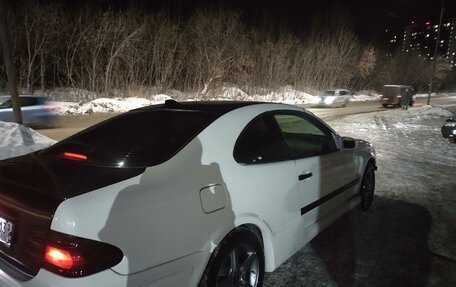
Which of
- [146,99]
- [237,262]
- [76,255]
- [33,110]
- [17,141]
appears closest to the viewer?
[76,255]

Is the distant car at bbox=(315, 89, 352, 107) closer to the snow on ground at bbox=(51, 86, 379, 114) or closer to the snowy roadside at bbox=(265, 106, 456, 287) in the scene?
the snow on ground at bbox=(51, 86, 379, 114)

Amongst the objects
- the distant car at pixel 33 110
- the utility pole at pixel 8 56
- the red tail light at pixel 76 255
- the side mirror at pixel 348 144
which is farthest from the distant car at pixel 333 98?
the red tail light at pixel 76 255

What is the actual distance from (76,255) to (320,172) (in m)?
2.35

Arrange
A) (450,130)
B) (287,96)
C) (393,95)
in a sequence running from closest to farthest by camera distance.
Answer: (450,130), (393,95), (287,96)

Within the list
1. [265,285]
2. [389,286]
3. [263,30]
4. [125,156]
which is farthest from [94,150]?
[263,30]

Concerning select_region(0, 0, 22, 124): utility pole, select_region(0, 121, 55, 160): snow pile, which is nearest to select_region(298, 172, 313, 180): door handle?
select_region(0, 121, 55, 160): snow pile

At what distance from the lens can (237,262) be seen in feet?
8.55

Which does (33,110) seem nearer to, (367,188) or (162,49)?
(367,188)

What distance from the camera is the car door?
10.8 ft

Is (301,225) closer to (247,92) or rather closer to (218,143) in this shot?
(218,143)

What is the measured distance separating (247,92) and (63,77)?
52.3 ft

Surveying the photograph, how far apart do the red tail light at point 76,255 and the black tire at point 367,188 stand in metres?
3.61

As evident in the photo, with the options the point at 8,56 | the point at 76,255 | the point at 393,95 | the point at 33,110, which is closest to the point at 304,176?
the point at 76,255

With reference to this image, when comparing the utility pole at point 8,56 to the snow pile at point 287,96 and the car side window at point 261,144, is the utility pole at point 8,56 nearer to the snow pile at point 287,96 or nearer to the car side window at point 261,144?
the car side window at point 261,144
